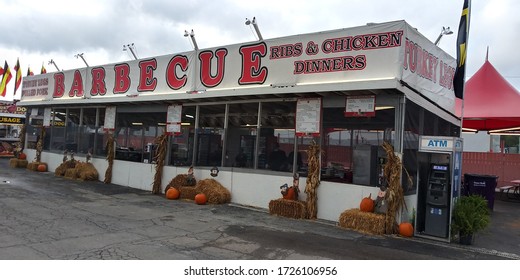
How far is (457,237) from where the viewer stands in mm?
8055

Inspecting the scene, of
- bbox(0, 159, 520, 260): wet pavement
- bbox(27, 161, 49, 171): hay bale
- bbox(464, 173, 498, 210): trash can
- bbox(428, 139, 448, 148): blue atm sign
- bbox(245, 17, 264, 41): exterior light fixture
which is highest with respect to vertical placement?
bbox(245, 17, 264, 41): exterior light fixture

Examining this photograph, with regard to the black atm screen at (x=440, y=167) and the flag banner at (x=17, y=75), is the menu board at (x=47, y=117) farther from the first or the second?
the black atm screen at (x=440, y=167)

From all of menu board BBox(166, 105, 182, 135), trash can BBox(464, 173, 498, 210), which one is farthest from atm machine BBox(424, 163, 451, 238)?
menu board BBox(166, 105, 182, 135)

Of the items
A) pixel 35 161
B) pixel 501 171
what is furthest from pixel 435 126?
pixel 35 161

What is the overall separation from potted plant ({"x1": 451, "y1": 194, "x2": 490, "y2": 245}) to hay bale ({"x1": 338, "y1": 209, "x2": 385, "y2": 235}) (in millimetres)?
1358

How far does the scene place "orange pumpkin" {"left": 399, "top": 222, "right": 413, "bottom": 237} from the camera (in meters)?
7.96

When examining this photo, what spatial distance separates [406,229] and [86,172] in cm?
1211

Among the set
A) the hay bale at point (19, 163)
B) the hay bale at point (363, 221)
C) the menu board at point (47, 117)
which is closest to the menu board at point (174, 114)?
the hay bale at point (363, 221)

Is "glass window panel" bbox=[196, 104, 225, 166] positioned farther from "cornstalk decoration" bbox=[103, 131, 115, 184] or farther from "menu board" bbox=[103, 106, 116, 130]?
"menu board" bbox=[103, 106, 116, 130]

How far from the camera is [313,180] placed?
9.34 meters

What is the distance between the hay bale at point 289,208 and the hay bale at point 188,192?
276 centimetres

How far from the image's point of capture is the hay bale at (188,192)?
11.5 metres

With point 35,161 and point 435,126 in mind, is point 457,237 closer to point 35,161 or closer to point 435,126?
point 435,126

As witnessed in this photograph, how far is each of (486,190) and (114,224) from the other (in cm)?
1109
